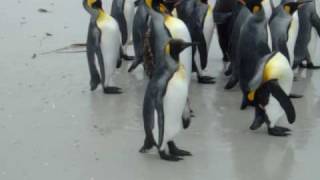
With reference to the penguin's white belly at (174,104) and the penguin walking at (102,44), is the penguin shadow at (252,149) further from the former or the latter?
the penguin walking at (102,44)

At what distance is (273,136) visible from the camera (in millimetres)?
6137

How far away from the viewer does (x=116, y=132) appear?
6273 millimetres

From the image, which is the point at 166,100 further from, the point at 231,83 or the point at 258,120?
the point at 231,83

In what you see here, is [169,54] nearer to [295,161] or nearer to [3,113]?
[295,161]

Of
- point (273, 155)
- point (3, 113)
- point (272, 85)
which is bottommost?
point (3, 113)

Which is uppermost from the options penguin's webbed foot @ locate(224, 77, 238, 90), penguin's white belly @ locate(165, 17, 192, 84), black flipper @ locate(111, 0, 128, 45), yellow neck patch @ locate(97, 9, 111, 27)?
penguin's white belly @ locate(165, 17, 192, 84)

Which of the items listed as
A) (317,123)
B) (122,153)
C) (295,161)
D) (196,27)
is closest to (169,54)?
(122,153)

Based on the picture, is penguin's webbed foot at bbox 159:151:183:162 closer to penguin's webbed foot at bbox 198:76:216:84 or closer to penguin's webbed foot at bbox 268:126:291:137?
penguin's webbed foot at bbox 268:126:291:137

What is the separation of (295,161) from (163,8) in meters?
2.03

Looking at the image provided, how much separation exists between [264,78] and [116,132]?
1.31m

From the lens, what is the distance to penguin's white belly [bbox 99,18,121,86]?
734 cm

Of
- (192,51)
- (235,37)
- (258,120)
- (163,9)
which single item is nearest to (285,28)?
(235,37)

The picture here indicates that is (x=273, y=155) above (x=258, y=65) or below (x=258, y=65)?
below

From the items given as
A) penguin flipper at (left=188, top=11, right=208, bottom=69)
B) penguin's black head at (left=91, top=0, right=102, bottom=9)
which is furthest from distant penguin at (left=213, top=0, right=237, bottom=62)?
penguin's black head at (left=91, top=0, right=102, bottom=9)
